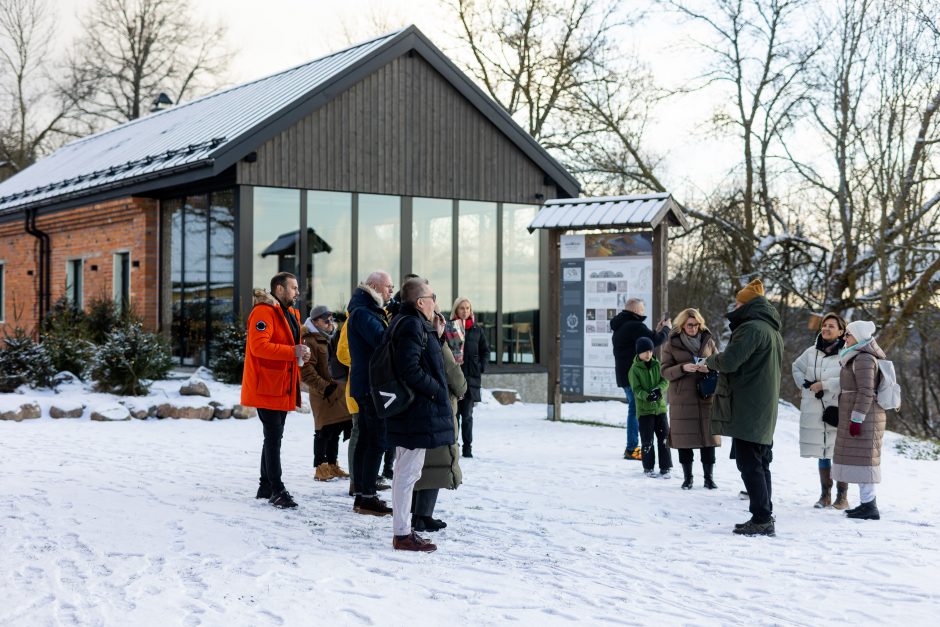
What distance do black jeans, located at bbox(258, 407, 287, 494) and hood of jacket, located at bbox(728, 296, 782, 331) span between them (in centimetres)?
333

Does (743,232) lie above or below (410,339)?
above

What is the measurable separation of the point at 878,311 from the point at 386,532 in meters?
15.1

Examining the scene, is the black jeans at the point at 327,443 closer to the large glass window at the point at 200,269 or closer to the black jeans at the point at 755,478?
the black jeans at the point at 755,478

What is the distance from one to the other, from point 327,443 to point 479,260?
34.3 feet

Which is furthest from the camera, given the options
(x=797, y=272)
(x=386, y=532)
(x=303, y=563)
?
(x=797, y=272)

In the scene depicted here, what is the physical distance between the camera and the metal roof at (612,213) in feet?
41.8

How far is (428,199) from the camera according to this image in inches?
721

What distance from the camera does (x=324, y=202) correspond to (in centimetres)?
1698

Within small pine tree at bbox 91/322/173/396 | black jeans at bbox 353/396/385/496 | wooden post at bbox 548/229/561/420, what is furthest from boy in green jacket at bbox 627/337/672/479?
small pine tree at bbox 91/322/173/396

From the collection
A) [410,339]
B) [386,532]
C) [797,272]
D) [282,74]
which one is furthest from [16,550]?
[797,272]

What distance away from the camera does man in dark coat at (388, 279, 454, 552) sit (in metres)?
6.04

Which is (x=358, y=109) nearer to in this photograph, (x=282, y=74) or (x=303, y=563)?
(x=282, y=74)

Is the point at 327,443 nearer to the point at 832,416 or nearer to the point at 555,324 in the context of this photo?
the point at 832,416

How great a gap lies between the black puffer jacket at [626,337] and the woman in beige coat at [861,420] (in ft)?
10.5
